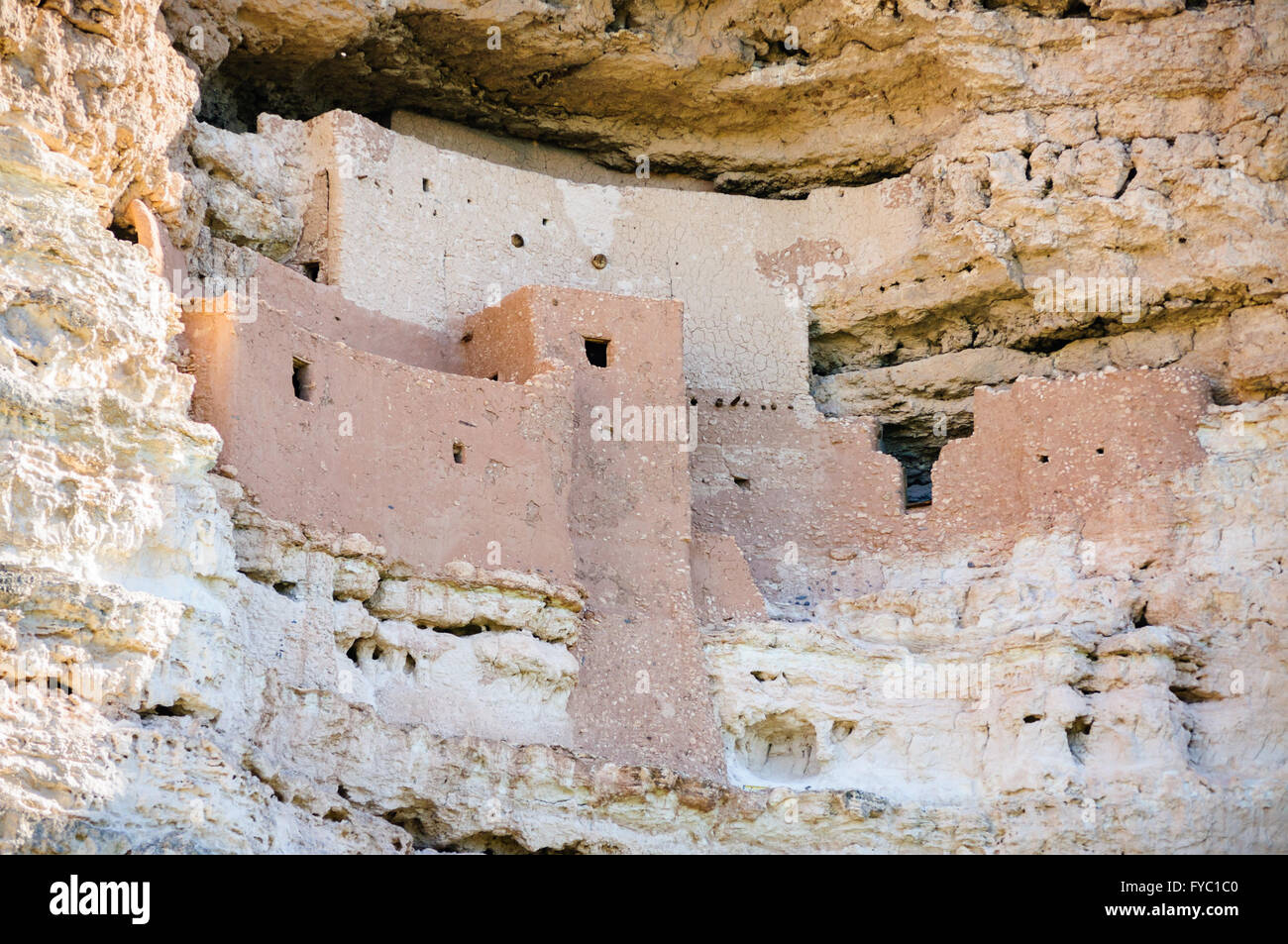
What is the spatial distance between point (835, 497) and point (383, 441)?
4954 mm

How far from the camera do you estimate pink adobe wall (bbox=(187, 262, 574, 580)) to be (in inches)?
655

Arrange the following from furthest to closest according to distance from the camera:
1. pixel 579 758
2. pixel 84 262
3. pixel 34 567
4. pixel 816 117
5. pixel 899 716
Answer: pixel 816 117 → pixel 899 716 → pixel 579 758 → pixel 84 262 → pixel 34 567

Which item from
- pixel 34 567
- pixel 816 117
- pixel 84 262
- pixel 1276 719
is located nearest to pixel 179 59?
pixel 84 262

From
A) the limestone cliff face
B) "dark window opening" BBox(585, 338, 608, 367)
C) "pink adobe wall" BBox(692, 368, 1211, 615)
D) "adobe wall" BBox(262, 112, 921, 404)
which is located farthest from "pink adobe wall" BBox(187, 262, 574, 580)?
"pink adobe wall" BBox(692, 368, 1211, 615)

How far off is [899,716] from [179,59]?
767 cm

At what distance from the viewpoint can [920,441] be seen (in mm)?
22641

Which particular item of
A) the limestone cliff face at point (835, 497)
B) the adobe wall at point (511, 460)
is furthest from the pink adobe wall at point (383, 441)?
the limestone cliff face at point (835, 497)

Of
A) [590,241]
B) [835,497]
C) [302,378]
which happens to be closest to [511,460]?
[302,378]

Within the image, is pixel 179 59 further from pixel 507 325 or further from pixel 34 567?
pixel 34 567

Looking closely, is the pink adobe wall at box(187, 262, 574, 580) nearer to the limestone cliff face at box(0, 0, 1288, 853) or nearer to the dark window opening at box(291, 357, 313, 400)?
the dark window opening at box(291, 357, 313, 400)

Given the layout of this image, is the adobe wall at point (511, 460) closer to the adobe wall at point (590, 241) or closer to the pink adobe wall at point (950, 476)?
the adobe wall at point (590, 241)

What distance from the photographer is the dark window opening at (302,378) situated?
17.1 meters

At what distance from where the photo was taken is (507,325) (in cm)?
1980

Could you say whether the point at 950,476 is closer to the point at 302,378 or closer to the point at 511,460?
the point at 511,460
